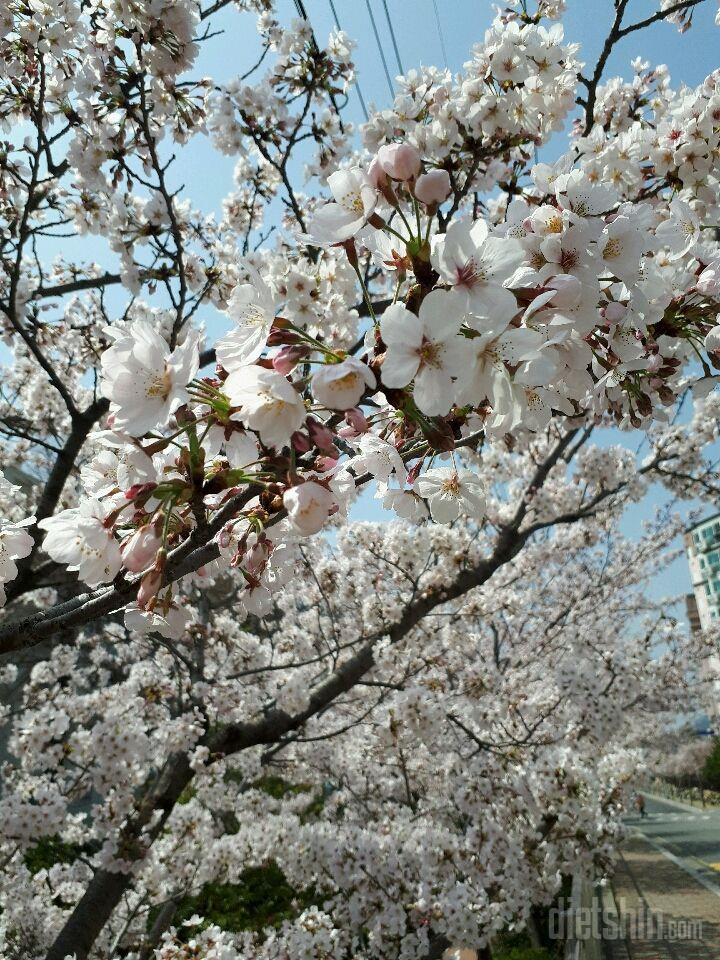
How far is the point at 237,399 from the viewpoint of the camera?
2.60 feet

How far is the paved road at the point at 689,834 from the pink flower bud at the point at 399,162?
13919mm

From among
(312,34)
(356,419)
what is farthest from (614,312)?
(312,34)

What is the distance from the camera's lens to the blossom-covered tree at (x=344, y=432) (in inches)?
34.5

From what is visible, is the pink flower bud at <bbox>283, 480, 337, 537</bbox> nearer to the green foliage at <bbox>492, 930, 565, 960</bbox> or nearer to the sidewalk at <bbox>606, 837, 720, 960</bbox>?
the green foliage at <bbox>492, 930, 565, 960</bbox>

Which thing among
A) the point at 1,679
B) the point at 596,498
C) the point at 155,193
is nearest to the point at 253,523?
the point at 155,193

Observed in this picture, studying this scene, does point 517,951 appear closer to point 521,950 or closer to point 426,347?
point 521,950

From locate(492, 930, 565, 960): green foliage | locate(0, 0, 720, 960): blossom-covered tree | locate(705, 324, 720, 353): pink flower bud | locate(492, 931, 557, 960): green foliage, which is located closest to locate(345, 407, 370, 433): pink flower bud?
locate(0, 0, 720, 960): blossom-covered tree

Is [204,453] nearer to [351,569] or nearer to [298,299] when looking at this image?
[298,299]

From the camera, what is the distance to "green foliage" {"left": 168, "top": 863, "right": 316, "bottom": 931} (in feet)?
25.9

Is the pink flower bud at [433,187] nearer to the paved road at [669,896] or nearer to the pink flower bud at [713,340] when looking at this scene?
the pink flower bud at [713,340]

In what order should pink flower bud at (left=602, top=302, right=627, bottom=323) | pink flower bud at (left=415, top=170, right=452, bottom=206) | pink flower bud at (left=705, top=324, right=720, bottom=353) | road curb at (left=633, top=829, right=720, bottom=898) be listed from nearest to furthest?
pink flower bud at (left=415, top=170, right=452, bottom=206) < pink flower bud at (left=602, top=302, right=627, bottom=323) < pink flower bud at (left=705, top=324, right=720, bottom=353) < road curb at (left=633, top=829, right=720, bottom=898)

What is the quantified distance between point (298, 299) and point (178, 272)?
1441 mm

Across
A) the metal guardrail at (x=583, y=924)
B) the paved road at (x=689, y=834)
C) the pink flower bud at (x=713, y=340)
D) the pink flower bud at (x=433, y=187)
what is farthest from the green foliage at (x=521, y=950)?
the pink flower bud at (x=433, y=187)

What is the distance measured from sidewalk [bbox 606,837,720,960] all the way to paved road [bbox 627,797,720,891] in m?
0.58
